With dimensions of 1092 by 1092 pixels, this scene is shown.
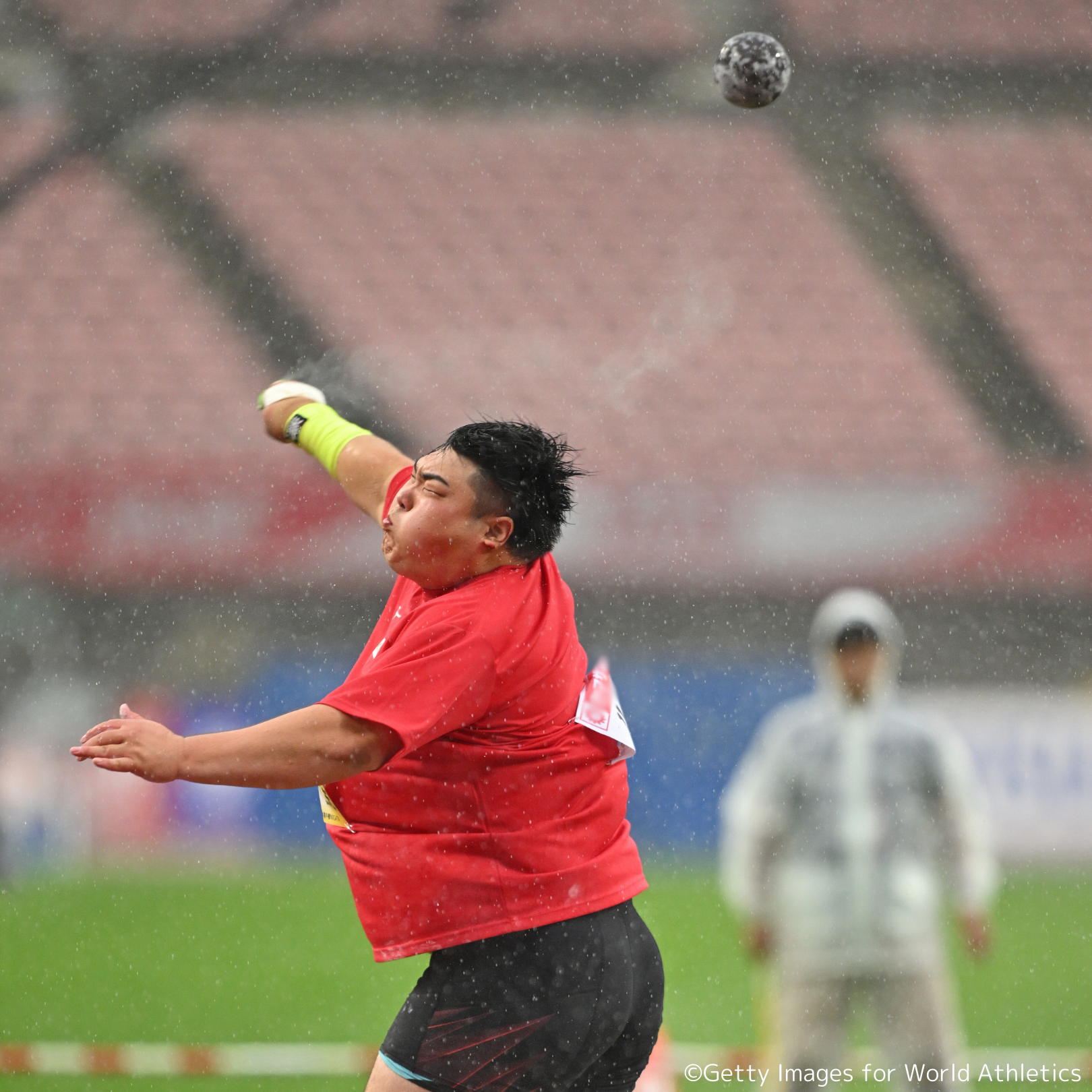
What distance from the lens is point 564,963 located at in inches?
63.7

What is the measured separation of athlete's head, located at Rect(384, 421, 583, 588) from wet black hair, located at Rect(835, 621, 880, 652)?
111cm

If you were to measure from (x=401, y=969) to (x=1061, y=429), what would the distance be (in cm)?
646

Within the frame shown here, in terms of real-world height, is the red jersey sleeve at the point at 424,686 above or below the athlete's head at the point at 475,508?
below

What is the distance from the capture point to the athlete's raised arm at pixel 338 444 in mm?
2033

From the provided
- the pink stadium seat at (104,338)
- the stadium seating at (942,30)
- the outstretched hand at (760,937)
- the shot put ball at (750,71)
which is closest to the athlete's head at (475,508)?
the outstretched hand at (760,937)

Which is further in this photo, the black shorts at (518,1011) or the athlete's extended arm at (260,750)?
the black shorts at (518,1011)

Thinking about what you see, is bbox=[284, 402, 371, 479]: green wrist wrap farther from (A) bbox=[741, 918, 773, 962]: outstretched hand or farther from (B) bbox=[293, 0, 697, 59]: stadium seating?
(B) bbox=[293, 0, 697, 59]: stadium seating

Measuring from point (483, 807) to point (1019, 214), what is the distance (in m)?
10.4

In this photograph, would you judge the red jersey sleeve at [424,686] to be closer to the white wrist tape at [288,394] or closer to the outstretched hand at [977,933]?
the white wrist tape at [288,394]

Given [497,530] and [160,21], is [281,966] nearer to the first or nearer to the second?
[497,530]

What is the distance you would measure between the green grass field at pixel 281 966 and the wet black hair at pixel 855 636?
1.80m

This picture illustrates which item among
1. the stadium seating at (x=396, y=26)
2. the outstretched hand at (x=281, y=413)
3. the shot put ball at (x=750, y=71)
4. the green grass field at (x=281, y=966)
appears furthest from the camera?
the stadium seating at (x=396, y=26)

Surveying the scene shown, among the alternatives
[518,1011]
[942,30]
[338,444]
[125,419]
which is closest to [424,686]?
[518,1011]

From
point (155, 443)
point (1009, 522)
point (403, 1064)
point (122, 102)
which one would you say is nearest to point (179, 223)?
point (122, 102)
